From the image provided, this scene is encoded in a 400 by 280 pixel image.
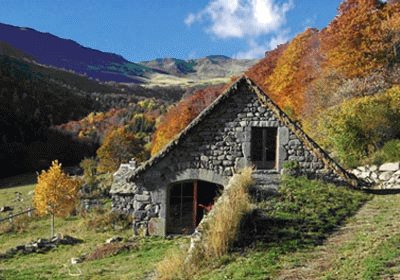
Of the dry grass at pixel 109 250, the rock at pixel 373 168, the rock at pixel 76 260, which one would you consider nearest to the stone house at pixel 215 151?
the dry grass at pixel 109 250

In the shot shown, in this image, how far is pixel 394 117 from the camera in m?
22.5

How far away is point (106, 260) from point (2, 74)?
115m

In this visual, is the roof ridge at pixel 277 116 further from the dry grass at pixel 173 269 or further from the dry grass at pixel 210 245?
the dry grass at pixel 173 269

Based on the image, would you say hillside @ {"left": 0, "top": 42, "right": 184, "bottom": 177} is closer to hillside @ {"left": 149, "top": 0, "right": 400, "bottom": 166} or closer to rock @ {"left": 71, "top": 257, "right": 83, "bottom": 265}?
hillside @ {"left": 149, "top": 0, "right": 400, "bottom": 166}

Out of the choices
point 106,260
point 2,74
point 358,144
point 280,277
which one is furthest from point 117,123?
point 280,277

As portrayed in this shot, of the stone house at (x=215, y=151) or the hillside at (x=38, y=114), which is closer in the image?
the stone house at (x=215, y=151)

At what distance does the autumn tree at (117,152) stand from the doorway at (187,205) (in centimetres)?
3408

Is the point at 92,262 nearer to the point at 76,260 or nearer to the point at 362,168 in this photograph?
the point at 76,260

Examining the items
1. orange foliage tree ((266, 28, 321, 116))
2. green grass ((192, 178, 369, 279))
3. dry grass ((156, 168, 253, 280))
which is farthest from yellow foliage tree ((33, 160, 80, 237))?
dry grass ((156, 168, 253, 280))

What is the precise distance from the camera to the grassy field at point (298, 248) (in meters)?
8.38

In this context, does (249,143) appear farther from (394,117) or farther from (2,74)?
(2,74)

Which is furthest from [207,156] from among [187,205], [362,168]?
[362,168]

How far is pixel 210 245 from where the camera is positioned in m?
9.61

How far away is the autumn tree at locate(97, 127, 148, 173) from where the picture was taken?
55.5m
